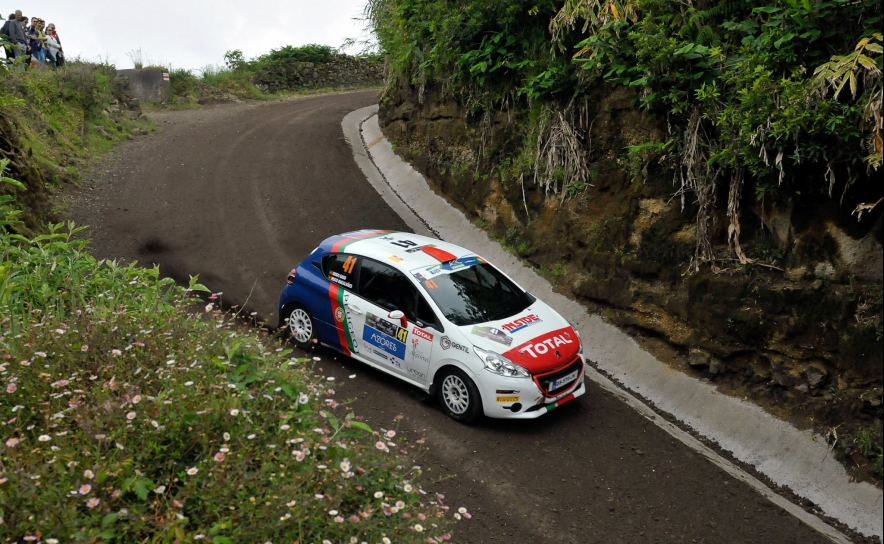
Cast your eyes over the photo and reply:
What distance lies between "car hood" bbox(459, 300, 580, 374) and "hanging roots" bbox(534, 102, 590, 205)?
324 cm

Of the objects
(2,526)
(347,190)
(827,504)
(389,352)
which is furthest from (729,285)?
(347,190)

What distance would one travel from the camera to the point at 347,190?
16.1m

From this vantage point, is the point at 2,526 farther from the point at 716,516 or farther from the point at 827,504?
the point at 827,504

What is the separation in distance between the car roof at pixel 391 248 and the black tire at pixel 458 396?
1.50m

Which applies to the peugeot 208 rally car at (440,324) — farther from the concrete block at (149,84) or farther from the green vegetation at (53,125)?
the concrete block at (149,84)

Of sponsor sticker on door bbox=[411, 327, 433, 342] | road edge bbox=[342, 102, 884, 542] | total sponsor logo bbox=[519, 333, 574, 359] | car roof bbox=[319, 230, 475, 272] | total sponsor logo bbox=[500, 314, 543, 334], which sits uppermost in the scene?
car roof bbox=[319, 230, 475, 272]

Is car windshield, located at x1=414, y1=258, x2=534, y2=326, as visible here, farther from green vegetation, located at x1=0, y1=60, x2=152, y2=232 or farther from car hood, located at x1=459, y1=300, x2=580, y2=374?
green vegetation, located at x1=0, y1=60, x2=152, y2=232

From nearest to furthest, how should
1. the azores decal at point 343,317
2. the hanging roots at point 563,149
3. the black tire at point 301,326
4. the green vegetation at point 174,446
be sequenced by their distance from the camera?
the green vegetation at point 174,446 → the azores decal at point 343,317 → the black tire at point 301,326 → the hanging roots at point 563,149

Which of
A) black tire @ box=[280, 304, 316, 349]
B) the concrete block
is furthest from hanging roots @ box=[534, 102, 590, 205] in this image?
the concrete block

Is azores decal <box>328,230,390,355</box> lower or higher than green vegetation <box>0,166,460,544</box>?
lower

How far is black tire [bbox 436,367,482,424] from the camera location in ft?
26.2

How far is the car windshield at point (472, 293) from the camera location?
28.0ft

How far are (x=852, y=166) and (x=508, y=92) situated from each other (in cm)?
690

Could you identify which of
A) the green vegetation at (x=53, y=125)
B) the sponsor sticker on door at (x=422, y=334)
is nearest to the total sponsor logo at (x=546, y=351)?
the sponsor sticker on door at (x=422, y=334)
